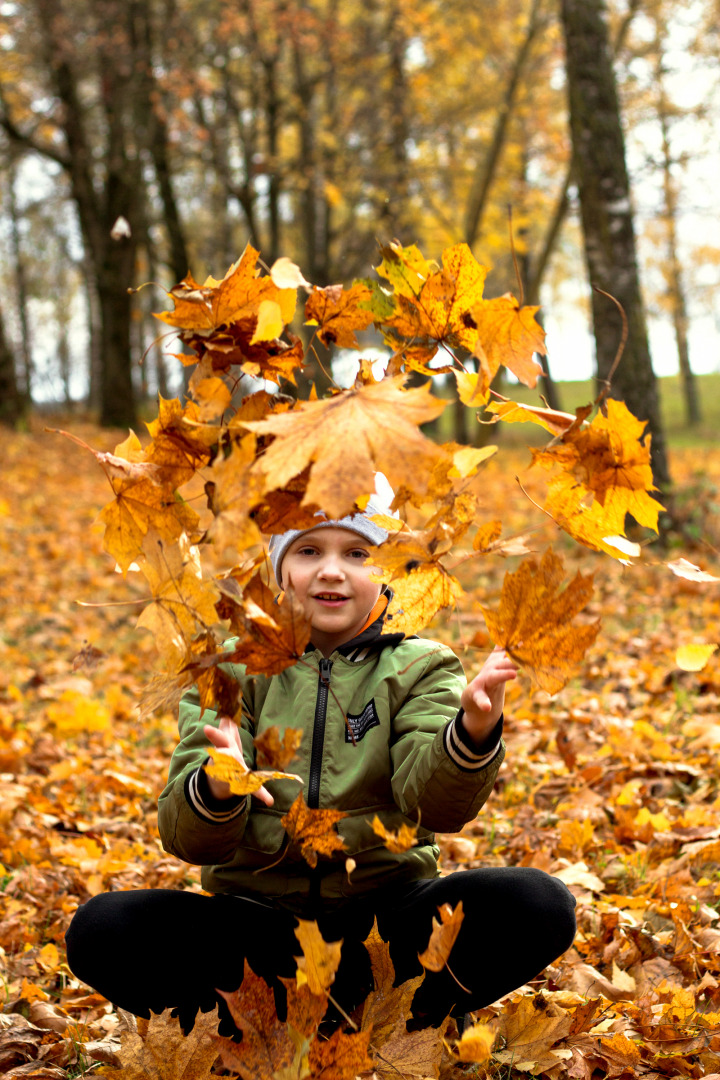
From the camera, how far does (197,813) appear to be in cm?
163

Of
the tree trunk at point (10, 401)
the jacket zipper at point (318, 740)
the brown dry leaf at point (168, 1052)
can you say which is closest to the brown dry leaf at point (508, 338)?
the jacket zipper at point (318, 740)

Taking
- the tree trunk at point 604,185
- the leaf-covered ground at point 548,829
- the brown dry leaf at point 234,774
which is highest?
the tree trunk at point 604,185

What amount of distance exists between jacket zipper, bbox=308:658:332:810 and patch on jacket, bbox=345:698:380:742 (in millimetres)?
56

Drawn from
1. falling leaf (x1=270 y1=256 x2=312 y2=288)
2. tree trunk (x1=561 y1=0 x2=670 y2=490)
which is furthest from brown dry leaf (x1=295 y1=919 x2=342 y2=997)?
tree trunk (x1=561 y1=0 x2=670 y2=490)

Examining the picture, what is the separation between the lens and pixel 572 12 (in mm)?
6484

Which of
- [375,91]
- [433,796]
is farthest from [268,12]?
[433,796]

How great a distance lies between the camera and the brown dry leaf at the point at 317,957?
3.98ft

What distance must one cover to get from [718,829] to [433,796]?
4.21 ft

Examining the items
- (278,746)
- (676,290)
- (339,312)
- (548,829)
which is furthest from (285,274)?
(676,290)

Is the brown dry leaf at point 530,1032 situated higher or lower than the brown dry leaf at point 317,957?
lower

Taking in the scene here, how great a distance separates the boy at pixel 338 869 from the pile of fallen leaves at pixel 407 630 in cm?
12

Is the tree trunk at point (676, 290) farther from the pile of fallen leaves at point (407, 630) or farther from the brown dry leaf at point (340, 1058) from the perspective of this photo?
the brown dry leaf at point (340, 1058)

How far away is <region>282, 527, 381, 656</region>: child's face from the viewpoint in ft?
6.07

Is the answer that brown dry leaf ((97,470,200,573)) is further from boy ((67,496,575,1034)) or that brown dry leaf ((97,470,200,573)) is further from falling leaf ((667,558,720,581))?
falling leaf ((667,558,720,581))
